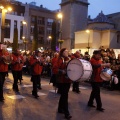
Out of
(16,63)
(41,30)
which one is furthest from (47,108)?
(41,30)

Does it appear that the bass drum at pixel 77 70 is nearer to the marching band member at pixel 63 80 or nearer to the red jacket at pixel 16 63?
the marching band member at pixel 63 80

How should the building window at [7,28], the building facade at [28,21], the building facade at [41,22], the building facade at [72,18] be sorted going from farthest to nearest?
the building facade at [41,22], the building facade at [28,21], the building window at [7,28], the building facade at [72,18]

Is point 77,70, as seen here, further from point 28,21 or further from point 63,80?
point 28,21

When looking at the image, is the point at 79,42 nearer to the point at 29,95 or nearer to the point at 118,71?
the point at 118,71

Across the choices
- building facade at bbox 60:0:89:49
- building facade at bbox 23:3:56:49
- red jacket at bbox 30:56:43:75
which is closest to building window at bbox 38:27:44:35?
building facade at bbox 23:3:56:49

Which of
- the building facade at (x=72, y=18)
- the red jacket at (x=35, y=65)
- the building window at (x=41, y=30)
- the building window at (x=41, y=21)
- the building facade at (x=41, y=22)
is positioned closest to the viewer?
the red jacket at (x=35, y=65)

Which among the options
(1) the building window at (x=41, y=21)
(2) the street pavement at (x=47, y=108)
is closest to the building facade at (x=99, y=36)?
(1) the building window at (x=41, y=21)

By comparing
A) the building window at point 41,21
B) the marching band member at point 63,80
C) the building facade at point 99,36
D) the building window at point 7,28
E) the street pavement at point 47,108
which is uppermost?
the building window at point 41,21

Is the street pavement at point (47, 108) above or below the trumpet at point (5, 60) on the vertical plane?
below

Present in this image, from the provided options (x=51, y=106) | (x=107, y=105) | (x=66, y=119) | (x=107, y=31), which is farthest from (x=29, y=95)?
(x=107, y=31)

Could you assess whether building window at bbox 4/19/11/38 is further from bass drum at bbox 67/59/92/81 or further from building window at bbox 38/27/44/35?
bass drum at bbox 67/59/92/81

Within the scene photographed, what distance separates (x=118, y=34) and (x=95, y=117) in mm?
43524

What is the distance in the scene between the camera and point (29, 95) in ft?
37.8

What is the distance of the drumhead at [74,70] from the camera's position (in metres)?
8.03
